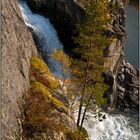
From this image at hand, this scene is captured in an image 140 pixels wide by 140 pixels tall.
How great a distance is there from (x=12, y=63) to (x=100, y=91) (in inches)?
371

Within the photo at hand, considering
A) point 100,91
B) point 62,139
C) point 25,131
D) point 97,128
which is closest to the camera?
point 25,131

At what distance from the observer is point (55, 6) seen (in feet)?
171

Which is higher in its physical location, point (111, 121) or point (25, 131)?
point (25, 131)

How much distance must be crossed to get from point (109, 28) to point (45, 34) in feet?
23.1

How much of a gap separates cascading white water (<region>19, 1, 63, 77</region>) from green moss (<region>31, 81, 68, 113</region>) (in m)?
13.4

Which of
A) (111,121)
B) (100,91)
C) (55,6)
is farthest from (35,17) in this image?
(100,91)

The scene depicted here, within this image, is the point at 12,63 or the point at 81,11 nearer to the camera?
the point at 12,63

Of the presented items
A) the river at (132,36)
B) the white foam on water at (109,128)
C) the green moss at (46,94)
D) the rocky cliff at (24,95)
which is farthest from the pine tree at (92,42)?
the river at (132,36)

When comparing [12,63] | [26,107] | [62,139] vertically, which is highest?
[12,63]

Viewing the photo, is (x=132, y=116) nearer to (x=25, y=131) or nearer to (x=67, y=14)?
(x=67, y=14)

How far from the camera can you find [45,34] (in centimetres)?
5041

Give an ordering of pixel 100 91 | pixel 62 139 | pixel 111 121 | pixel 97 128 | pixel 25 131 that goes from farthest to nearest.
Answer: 1. pixel 111 121
2. pixel 97 128
3. pixel 100 91
4. pixel 62 139
5. pixel 25 131

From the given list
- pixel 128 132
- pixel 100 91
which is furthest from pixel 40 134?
pixel 128 132

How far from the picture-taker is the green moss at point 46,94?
32.9 m
